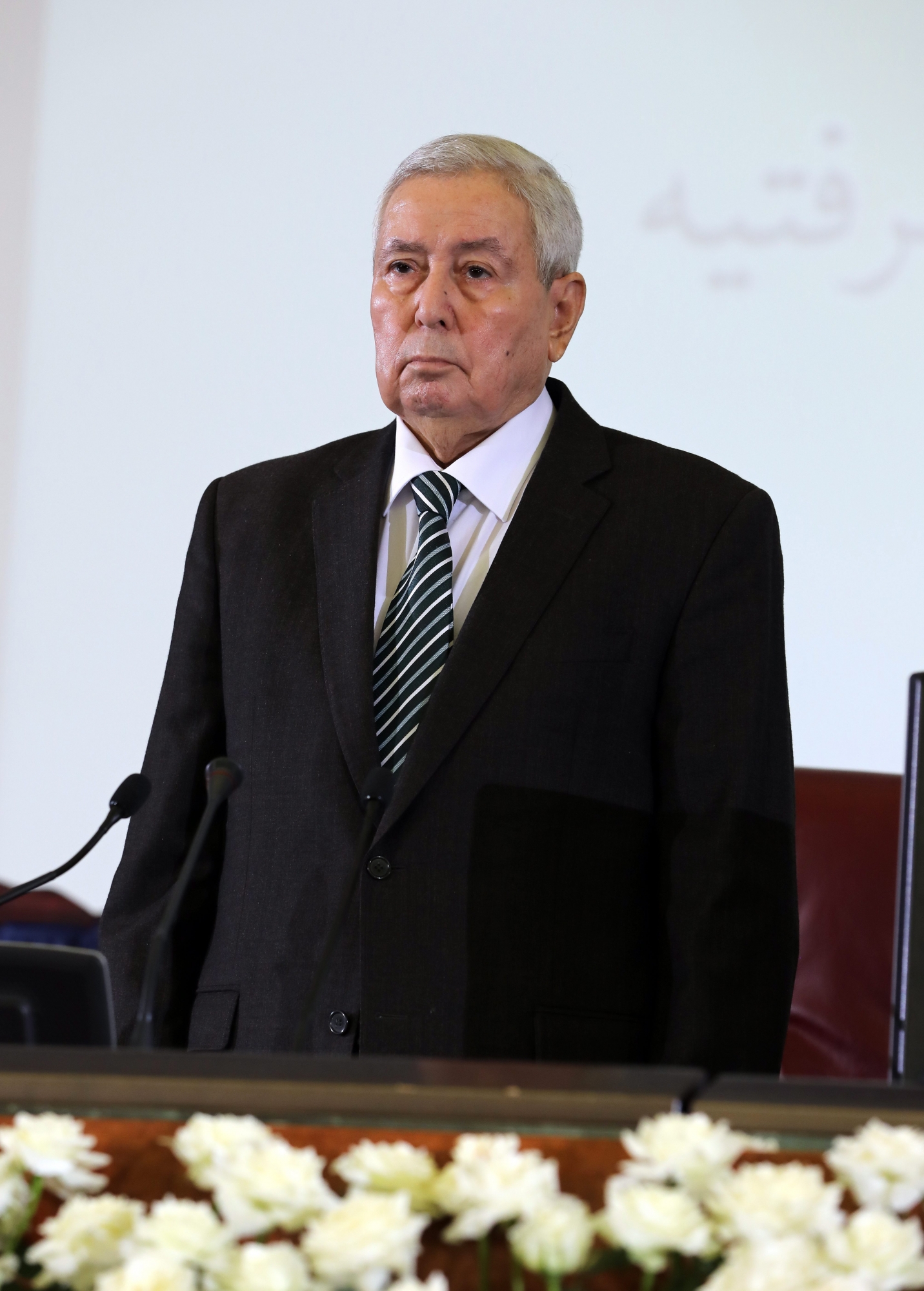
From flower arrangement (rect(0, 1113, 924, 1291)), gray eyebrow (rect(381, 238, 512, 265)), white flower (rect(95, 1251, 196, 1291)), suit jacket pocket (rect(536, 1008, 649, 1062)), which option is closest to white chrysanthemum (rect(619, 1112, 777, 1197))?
flower arrangement (rect(0, 1113, 924, 1291))

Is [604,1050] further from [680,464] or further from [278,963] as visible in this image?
[680,464]

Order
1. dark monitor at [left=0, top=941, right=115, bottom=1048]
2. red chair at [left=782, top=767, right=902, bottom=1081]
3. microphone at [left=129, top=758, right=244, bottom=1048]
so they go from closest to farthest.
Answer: dark monitor at [left=0, top=941, right=115, bottom=1048]
microphone at [left=129, top=758, right=244, bottom=1048]
red chair at [left=782, top=767, right=902, bottom=1081]

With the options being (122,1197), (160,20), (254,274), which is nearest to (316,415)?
(254,274)

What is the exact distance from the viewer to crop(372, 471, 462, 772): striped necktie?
1810 mm

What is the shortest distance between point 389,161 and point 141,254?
548mm

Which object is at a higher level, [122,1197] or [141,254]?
[141,254]

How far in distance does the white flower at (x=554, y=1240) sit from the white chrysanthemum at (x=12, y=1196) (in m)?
0.25

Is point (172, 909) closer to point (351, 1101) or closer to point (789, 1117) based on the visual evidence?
point (351, 1101)

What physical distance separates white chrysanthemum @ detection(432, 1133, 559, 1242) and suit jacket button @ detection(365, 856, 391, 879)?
0.94 metres

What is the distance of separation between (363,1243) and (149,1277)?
0.30ft

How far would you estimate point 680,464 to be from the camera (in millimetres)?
1932

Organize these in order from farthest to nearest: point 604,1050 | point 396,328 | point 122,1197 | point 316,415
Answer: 1. point 316,415
2. point 396,328
3. point 604,1050
4. point 122,1197

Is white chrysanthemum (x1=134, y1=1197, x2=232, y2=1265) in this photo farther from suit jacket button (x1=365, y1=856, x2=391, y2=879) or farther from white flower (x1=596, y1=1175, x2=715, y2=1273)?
suit jacket button (x1=365, y1=856, x2=391, y2=879)

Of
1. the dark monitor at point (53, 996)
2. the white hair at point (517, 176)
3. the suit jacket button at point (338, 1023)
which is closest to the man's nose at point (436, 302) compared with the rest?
the white hair at point (517, 176)
